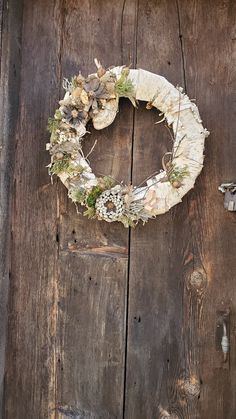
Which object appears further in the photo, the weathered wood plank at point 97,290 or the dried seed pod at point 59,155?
the weathered wood plank at point 97,290

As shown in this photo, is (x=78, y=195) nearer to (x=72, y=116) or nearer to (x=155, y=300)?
(x=72, y=116)

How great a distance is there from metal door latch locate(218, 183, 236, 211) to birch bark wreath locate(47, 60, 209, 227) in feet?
0.42

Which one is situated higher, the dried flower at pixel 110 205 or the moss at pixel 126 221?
Answer: the dried flower at pixel 110 205

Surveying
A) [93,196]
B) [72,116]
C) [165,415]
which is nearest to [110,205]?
[93,196]

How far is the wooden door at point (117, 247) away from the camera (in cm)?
149

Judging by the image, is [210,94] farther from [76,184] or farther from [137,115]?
[76,184]

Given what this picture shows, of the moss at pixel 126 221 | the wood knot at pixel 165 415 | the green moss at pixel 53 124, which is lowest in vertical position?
the wood knot at pixel 165 415

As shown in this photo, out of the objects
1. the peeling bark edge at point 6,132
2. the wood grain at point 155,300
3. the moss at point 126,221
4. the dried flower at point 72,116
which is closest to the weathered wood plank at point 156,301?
the wood grain at point 155,300

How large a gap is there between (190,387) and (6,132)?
3.26 ft

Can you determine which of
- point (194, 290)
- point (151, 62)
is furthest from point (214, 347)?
point (151, 62)

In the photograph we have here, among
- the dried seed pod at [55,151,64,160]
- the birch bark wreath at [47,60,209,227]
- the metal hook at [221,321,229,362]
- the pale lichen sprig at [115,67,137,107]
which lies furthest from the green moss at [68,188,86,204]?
the metal hook at [221,321,229,362]

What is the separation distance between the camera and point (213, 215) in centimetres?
150

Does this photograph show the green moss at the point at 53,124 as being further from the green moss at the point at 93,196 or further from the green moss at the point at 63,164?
the green moss at the point at 93,196

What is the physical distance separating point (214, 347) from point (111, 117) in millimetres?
776
